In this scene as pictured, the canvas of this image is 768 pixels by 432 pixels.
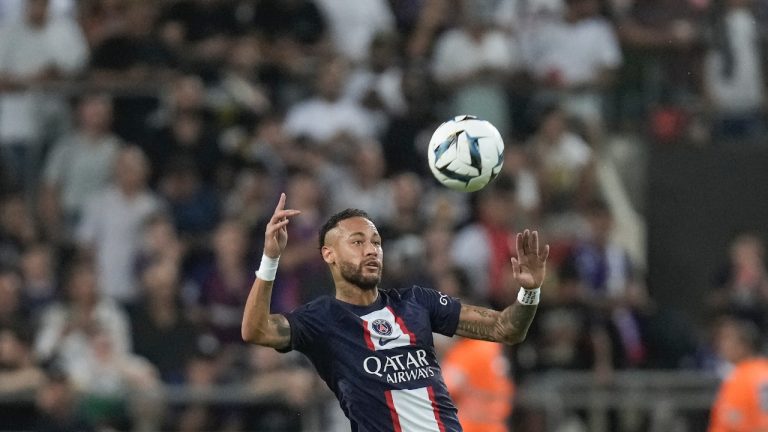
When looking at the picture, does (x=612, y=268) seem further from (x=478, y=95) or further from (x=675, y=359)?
(x=478, y=95)

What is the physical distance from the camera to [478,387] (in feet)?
40.2

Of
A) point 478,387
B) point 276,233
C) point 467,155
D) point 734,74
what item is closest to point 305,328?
point 276,233

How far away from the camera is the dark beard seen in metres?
8.41

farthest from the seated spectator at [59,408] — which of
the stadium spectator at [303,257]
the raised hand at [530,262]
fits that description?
the raised hand at [530,262]

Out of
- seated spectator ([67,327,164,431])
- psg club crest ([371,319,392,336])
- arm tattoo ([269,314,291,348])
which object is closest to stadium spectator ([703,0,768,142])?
seated spectator ([67,327,164,431])

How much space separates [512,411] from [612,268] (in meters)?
1.93

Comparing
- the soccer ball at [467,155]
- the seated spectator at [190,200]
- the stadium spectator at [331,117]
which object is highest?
the stadium spectator at [331,117]

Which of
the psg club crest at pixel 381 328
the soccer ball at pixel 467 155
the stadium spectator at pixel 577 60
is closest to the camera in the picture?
the psg club crest at pixel 381 328

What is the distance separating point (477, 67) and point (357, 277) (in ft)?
27.0

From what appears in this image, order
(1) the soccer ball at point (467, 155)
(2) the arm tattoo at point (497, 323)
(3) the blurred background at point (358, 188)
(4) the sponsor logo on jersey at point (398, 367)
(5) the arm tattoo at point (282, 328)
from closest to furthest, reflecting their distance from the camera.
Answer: (5) the arm tattoo at point (282, 328), (4) the sponsor logo on jersey at point (398, 367), (2) the arm tattoo at point (497, 323), (1) the soccer ball at point (467, 155), (3) the blurred background at point (358, 188)

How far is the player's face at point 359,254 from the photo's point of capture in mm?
8391

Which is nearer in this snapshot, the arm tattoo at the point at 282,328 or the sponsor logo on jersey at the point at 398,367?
the arm tattoo at the point at 282,328

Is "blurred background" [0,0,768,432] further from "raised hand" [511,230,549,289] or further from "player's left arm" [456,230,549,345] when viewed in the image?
"raised hand" [511,230,549,289]

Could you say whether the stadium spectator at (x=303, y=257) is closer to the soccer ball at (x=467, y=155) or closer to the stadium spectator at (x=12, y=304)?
the stadium spectator at (x=12, y=304)
